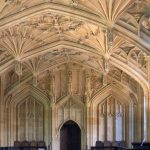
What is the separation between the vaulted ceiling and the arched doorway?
289cm

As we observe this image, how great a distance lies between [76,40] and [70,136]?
1339 centimetres

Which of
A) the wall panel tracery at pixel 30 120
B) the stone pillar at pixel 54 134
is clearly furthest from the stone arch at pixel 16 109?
the stone pillar at pixel 54 134

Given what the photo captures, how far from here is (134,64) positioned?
3328 centimetres

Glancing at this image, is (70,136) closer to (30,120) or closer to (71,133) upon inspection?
(71,133)

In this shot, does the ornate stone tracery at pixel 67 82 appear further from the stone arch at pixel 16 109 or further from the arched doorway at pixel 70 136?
the arched doorway at pixel 70 136

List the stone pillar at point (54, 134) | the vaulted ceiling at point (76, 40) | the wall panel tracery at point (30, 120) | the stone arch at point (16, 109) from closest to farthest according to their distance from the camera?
the vaulted ceiling at point (76, 40) < the stone arch at point (16, 109) < the stone pillar at point (54, 134) < the wall panel tracery at point (30, 120)

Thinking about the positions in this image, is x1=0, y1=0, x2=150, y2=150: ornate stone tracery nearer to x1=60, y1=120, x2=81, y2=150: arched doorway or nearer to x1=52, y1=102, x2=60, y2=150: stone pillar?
x1=52, y1=102, x2=60, y2=150: stone pillar

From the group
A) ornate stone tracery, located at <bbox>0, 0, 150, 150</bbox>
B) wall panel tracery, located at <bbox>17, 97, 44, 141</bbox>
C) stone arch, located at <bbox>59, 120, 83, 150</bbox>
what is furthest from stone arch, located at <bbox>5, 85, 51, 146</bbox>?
stone arch, located at <bbox>59, 120, 83, 150</bbox>

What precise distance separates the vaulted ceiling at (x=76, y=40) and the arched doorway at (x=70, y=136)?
2.89 metres

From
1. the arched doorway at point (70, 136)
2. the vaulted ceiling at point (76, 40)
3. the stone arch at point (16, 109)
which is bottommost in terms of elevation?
the arched doorway at point (70, 136)

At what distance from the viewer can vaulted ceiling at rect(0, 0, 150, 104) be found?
82.3 ft

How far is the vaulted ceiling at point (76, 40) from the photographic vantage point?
2509 cm

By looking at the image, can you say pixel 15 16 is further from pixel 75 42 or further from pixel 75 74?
pixel 75 74

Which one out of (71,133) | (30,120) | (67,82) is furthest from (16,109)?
(71,133)
